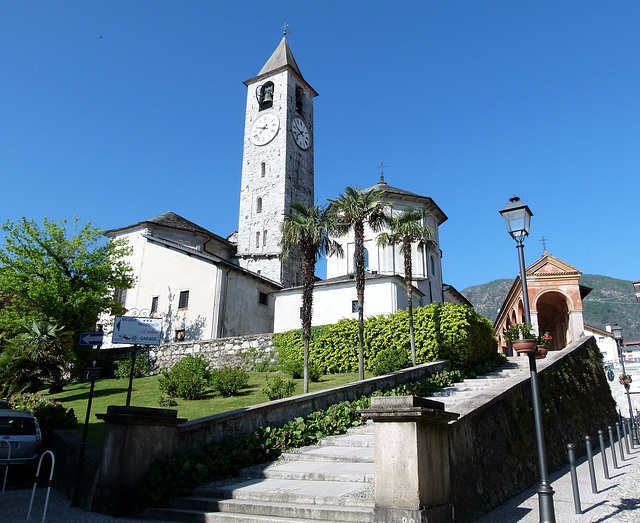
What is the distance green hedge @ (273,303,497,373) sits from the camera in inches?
767

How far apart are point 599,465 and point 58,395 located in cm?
2103

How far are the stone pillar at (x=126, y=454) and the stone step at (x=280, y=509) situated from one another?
0.78 meters

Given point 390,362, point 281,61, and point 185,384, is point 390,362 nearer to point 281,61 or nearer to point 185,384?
point 185,384

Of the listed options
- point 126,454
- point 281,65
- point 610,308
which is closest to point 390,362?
point 126,454

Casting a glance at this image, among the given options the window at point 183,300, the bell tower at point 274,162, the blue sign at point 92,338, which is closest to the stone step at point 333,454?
the blue sign at point 92,338

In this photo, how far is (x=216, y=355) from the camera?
26.9 m

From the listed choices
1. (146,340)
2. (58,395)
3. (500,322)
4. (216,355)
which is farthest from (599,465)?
(500,322)

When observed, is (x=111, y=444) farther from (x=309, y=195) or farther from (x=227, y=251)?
(x=309, y=195)

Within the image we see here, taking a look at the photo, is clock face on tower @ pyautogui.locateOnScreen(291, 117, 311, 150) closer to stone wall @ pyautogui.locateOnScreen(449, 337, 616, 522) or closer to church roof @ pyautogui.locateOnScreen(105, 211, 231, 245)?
church roof @ pyautogui.locateOnScreen(105, 211, 231, 245)

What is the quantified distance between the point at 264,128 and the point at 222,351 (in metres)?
26.2

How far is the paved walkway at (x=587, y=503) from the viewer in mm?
6836

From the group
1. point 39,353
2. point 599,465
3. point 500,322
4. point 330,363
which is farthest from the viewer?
point 500,322

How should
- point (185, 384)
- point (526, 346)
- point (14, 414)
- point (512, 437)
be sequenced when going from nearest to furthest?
point (526, 346) < point (512, 437) < point (14, 414) < point (185, 384)

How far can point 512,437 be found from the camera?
31.2 feet
